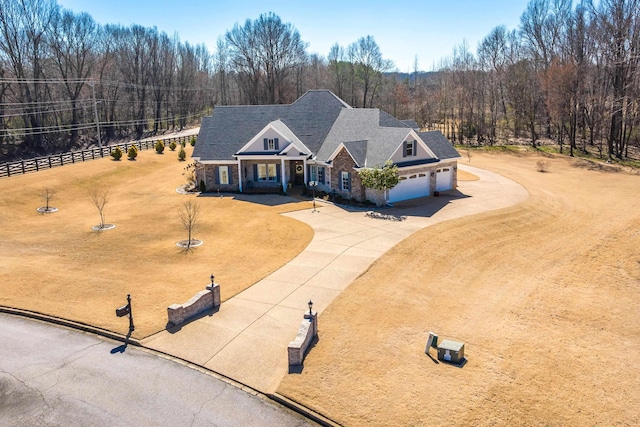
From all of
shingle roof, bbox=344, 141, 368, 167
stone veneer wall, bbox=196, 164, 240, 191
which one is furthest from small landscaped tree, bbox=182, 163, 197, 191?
shingle roof, bbox=344, 141, 368, 167

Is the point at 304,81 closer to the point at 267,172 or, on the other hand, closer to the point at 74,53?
the point at 74,53

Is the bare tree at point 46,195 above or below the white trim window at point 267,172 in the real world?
below

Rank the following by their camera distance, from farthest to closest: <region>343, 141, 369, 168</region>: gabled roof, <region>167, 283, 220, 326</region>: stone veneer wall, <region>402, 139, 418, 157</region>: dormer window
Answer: <region>402, 139, 418, 157</region>: dormer window
<region>343, 141, 369, 168</region>: gabled roof
<region>167, 283, 220, 326</region>: stone veneer wall

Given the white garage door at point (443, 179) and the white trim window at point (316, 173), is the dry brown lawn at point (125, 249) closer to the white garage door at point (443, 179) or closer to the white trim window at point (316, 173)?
the white trim window at point (316, 173)

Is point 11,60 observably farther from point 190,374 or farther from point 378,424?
point 378,424

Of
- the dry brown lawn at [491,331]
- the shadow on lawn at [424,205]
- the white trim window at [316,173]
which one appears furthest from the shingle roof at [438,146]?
the dry brown lawn at [491,331]

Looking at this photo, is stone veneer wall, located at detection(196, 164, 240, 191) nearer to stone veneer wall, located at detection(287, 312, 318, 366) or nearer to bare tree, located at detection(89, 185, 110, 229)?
bare tree, located at detection(89, 185, 110, 229)
